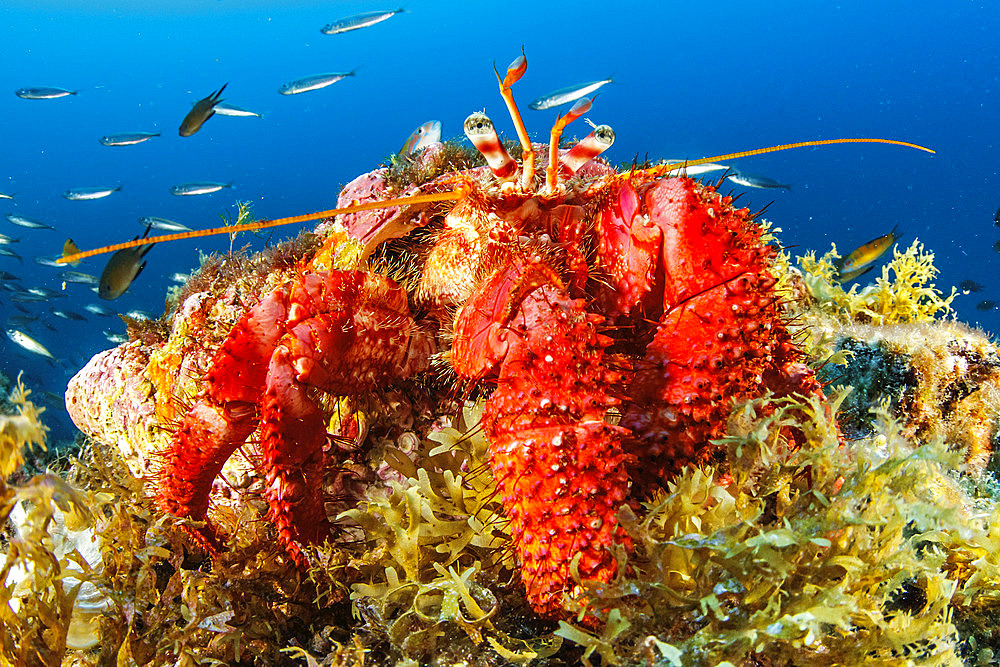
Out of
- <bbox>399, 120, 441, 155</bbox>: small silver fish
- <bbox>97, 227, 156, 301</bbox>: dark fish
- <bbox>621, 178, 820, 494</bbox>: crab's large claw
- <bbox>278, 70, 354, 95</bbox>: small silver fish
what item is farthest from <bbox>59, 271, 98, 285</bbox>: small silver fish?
<bbox>621, 178, 820, 494</bbox>: crab's large claw

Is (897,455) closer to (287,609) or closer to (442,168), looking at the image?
(287,609)

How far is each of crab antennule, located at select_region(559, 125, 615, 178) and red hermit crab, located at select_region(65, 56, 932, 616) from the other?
0.03ft

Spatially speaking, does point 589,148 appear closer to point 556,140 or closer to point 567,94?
point 556,140

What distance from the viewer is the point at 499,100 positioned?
8850 cm

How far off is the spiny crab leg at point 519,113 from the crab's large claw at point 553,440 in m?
0.69

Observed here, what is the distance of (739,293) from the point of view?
2244 millimetres

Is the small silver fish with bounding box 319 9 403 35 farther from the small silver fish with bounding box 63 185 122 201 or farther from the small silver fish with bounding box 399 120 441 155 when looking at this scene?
the small silver fish with bounding box 63 185 122 201

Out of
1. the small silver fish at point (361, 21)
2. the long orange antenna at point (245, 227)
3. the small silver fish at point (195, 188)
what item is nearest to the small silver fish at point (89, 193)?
the small silver fish at point (195, 188)

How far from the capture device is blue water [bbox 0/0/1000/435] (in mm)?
68075

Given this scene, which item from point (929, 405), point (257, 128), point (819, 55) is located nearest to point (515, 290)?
point (929, 405)

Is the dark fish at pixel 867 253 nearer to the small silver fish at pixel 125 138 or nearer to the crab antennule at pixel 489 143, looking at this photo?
the crab antennule at pixel 489 143

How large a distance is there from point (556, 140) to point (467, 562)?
1.93 metres

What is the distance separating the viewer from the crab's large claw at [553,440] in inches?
68.8

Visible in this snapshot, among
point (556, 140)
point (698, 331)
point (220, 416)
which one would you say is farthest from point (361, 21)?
point (698, 331)
